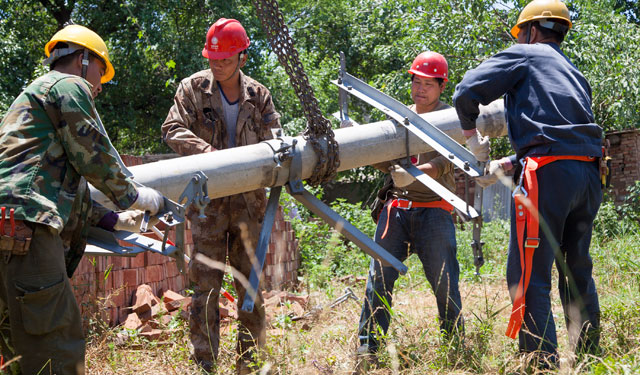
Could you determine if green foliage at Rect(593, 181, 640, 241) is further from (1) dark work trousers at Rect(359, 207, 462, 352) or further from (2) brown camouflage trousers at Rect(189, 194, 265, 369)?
(2) brown camouflage trousers at Rect(189, 194, 265, 369)

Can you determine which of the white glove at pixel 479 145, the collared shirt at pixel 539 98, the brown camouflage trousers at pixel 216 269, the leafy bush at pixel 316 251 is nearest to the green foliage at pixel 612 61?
the leafy bush at pixel 316 251

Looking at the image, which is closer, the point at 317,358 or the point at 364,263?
the point at 317,358

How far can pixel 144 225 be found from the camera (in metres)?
2.88

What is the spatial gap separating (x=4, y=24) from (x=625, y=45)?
13.5 meters

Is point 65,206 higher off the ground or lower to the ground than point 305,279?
higher

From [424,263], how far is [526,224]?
3.28ft

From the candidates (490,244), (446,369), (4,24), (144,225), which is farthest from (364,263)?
(4,24)

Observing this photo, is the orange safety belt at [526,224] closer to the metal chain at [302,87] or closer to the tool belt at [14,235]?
the metal chain at [302,87]

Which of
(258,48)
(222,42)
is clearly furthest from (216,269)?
(258,48)

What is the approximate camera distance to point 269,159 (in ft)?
11.6

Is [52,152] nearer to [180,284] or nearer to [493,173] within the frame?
[493,173]

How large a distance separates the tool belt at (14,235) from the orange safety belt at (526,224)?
7.41 ft

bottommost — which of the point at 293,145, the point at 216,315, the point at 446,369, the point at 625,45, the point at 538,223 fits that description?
the point at 446,369

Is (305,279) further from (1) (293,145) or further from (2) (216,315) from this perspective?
(1) (293,145)
